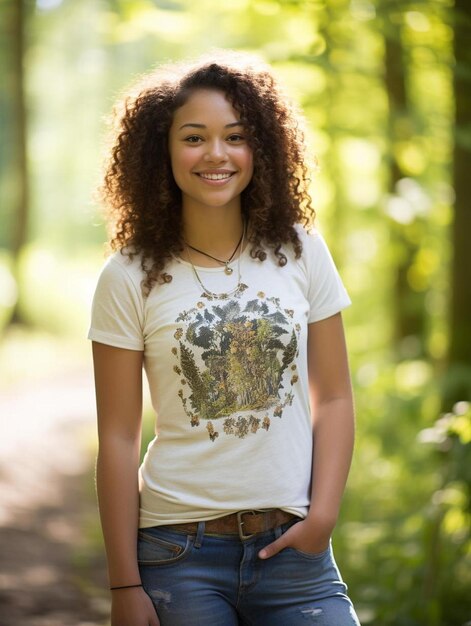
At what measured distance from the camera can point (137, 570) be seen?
2.22 m

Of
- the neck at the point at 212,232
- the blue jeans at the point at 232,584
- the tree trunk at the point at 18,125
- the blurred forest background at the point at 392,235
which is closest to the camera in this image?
the blue jeans at the point at 232,584

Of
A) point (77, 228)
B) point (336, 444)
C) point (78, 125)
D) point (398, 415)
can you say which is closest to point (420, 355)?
point (398, 415)

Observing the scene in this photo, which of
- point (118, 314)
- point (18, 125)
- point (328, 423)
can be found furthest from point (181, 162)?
point (18, 125)

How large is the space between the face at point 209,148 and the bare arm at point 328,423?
1.56ft

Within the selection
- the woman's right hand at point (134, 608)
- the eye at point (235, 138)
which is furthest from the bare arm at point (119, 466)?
the eye at point (235, 138)

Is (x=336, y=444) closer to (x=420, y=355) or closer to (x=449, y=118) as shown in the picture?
(x=449, y=118)

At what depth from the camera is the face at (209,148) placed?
2.31 m

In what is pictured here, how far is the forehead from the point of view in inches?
90.9

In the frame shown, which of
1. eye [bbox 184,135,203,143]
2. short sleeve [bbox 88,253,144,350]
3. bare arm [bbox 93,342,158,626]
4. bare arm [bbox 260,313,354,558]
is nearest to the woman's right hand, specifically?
bare arm [bbox 93,342,158,626]

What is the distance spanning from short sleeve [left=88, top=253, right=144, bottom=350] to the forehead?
0.48m

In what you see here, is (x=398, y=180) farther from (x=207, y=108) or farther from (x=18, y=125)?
(x=18, y=125)

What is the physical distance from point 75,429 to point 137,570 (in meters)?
6.87

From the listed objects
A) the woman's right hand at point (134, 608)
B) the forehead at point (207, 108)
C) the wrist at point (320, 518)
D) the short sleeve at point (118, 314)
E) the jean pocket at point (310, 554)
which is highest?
the forehead at point (207, 108)

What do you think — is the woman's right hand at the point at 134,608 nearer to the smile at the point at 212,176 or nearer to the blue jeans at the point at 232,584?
the blue jeans at the point at 232,584
